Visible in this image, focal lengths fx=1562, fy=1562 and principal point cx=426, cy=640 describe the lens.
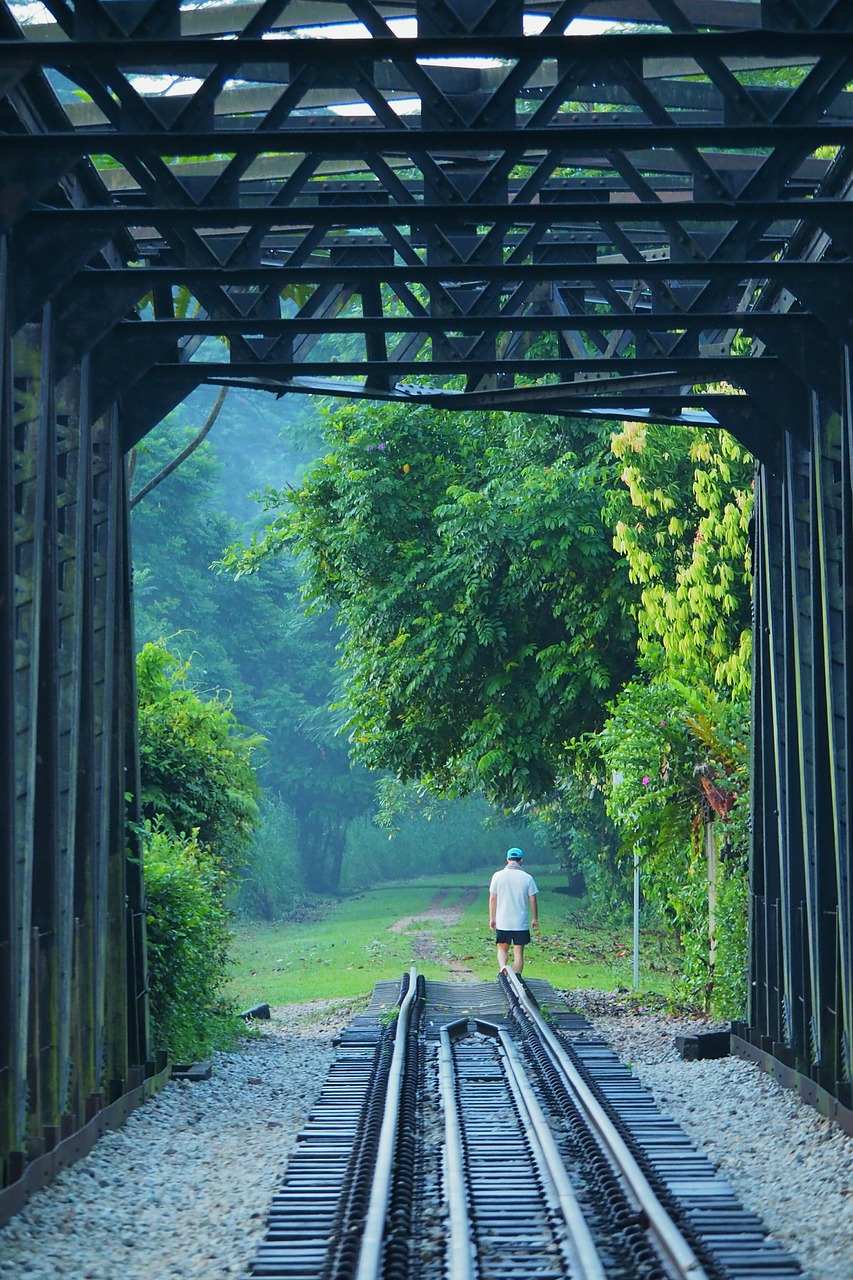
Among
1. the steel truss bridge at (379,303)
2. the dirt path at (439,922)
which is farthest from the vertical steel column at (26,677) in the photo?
the dirt path at (439,922)

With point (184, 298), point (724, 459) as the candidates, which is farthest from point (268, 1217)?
point (724, 459)

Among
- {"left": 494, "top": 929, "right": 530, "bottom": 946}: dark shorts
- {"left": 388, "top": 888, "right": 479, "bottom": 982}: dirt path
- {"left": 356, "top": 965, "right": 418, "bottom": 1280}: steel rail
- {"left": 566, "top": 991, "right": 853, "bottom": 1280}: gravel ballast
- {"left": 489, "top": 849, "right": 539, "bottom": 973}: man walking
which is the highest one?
{"left": 489, "top": 849, "right": 539, "bottom": 973}: man walking

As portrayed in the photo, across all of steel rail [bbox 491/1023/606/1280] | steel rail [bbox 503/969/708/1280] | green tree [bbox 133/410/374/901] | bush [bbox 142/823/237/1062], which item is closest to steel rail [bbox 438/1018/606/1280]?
steel rail [bbox 491/1023/606/1280]

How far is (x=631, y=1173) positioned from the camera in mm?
7945

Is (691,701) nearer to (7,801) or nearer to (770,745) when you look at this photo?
(770,745)

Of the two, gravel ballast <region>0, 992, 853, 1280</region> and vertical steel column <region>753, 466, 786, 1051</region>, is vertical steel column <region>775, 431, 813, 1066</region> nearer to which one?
vertical steel column <region>753, 466, 786, 1051</region>

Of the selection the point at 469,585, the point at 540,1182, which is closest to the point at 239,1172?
the point at 540,1182

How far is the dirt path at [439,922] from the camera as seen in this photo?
1144 inches

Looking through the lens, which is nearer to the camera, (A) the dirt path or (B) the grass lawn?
(B) the grass lawn

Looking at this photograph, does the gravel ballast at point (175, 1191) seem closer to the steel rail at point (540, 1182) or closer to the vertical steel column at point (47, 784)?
the vertical steel column at point (47, 784)

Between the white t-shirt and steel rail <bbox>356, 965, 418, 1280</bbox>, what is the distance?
630 cm

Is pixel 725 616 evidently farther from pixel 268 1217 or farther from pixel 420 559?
pixel 268 1217

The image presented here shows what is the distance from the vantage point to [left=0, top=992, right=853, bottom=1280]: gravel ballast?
7.05 m

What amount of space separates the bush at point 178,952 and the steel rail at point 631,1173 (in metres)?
3.34
